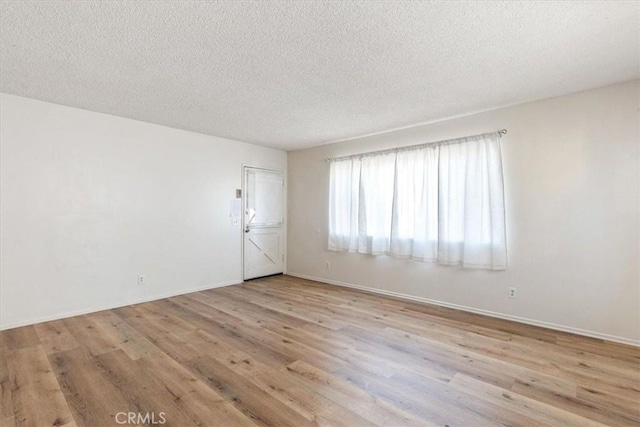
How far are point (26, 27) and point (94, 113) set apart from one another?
196 centimetres

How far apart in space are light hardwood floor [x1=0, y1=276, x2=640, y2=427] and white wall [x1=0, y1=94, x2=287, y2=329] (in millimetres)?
502

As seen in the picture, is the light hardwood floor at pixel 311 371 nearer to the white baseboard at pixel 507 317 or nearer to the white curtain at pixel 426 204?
the white baseboard at pixel 507 317

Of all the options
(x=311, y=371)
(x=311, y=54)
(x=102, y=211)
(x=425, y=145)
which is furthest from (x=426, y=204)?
(x=102, y=211)

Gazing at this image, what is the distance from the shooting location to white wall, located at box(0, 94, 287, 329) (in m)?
3.32

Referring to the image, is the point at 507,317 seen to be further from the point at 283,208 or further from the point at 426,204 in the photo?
the point at 283,208

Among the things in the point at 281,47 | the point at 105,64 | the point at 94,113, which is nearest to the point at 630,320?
the point at 281,47

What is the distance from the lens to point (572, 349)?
110 inches

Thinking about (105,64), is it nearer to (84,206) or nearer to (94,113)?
(94,113)

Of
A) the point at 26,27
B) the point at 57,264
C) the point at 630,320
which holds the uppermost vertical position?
the point at 26,27

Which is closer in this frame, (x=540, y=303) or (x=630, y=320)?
(x=630, y=320)

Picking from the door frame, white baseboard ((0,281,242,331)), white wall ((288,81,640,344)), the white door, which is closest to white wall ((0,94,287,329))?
white baseboard ((0,281,242,331))

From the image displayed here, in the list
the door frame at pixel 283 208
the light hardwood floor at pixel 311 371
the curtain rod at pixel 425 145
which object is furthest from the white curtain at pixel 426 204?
the door frame at pixel 283 208

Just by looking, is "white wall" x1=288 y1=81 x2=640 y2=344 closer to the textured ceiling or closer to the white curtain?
the white curtain

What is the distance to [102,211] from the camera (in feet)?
12.8
